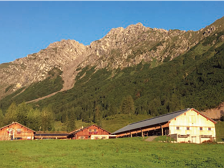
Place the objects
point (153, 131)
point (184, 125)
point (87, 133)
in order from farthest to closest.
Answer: point (87, 133) < point (153, 131) < point (184, 125)

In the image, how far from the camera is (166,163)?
32812 millimetres

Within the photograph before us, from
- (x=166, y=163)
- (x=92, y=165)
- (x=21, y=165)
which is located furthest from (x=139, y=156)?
(x=21, y=165)

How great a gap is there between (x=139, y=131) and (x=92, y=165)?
186ft

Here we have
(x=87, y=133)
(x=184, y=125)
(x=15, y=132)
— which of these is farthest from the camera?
(x=15, y=132)

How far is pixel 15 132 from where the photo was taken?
10131 centimetres

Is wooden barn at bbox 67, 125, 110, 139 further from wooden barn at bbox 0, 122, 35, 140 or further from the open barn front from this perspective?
wooden barn at bbox 0, 122, 35, 140

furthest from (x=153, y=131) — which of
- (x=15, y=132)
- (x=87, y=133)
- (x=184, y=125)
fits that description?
(x=15, y=132)

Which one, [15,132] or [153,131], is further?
[15,132]

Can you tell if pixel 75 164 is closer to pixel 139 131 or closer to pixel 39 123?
pixel 139 131

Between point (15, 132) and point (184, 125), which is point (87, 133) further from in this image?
point (184, 125)

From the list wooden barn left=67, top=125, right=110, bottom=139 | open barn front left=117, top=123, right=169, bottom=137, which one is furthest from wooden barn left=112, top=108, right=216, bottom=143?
wooden barn left=67, top=125, right=110, bottom=139

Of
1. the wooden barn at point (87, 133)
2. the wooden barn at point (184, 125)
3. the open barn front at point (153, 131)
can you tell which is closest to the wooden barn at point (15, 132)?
the wooden barn at point (87, 133)

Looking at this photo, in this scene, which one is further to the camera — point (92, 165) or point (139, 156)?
point (139, 156)

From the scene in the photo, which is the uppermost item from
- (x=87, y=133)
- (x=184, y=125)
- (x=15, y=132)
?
(x=184, y=125)
